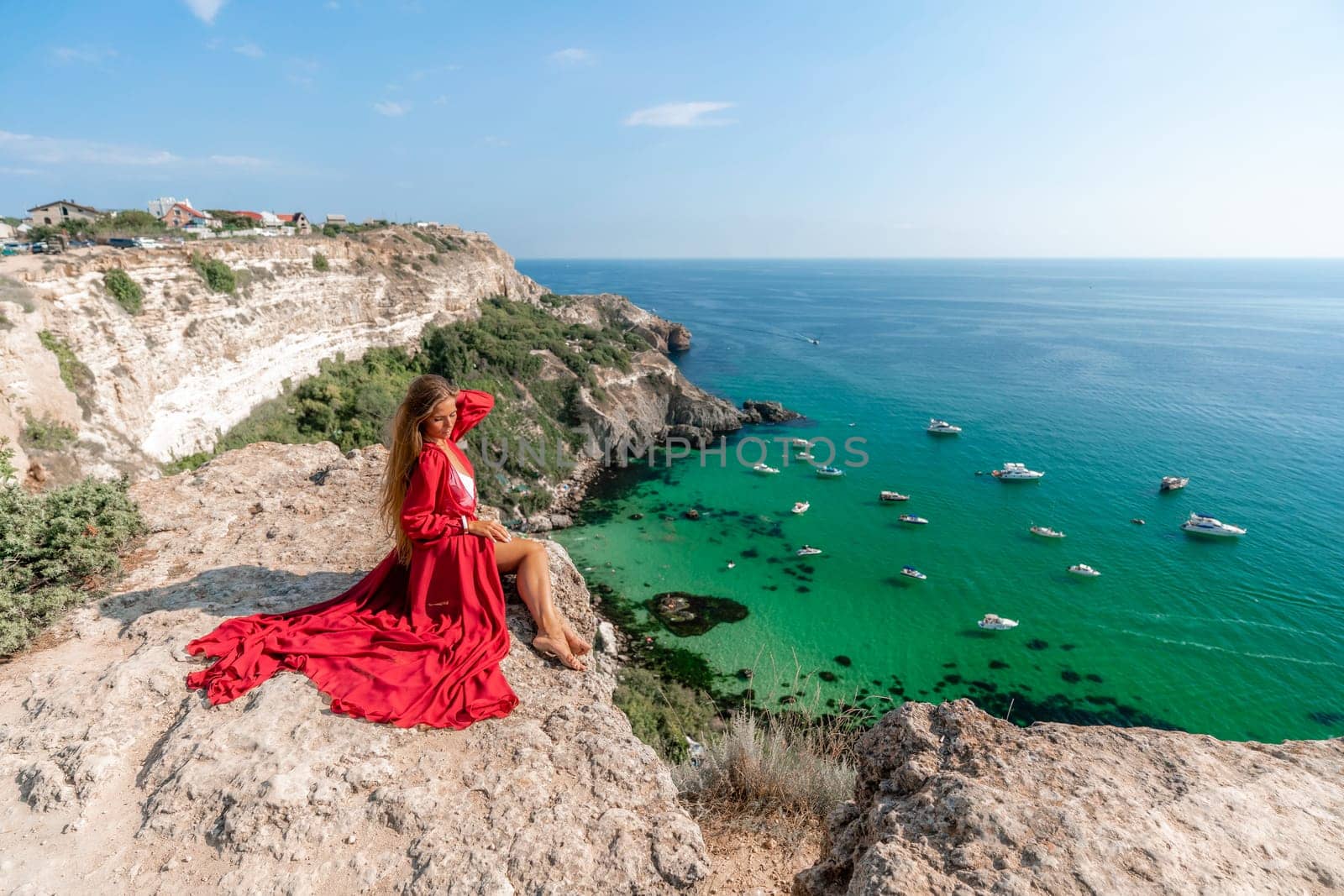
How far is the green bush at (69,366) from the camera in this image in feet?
48.3

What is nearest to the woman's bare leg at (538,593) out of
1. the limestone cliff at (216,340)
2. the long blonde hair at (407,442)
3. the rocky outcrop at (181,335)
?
the long blonde hair at (407,442)

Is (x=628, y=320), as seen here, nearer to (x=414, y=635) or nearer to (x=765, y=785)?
(x=414, y=635)

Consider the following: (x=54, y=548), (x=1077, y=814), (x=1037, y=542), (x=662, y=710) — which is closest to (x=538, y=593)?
(x=1077, y=814)

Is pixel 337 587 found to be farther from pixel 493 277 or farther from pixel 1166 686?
pixel 493 277

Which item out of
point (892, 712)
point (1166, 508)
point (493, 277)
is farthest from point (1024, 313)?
point (892, 712)

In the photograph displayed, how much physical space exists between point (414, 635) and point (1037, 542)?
2961cm

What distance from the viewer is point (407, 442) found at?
4500 millimetres

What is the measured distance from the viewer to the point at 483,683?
411 centimetres

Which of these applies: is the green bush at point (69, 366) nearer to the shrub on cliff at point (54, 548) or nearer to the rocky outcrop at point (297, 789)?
the shrub on cliff at point (54, 548)

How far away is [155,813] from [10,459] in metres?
12.8

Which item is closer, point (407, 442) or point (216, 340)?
point (407, 442)

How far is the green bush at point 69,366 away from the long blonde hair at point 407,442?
17072mm

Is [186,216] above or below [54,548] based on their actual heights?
above

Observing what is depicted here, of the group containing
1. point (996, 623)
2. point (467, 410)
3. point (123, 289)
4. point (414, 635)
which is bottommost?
point (996, 623)
